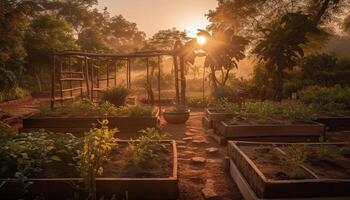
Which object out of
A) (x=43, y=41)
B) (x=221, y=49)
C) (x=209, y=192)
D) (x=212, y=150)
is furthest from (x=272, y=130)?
(x=43, y=41)

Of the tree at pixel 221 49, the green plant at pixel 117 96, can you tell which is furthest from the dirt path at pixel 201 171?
the tree at pixel 221 49

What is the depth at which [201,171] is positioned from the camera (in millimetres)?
5219

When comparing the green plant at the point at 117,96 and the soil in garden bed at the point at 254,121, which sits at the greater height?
the green plant at the point at 117,96

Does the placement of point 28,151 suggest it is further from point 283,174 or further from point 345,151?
point 345,151

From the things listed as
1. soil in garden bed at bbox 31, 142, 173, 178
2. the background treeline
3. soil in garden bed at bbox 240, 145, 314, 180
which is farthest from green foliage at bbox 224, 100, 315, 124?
the background treeline

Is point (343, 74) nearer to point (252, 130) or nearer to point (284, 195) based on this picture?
point (252, 130)

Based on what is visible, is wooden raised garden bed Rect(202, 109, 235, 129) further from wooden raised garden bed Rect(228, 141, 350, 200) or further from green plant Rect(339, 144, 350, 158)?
green plant Rect(339, 144, 350, 158)

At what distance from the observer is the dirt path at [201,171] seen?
4.25 meters

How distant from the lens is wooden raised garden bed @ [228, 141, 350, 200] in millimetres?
3314

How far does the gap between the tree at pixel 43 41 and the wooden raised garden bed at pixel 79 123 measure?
12042 mm

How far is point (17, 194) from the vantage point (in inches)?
143

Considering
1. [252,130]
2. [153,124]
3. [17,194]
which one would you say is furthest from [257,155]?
[153,124]

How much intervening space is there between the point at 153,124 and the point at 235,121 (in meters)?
2.25

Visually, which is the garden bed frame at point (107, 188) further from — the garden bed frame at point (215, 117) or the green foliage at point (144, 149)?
the garden bed frame at point (215, 117)
